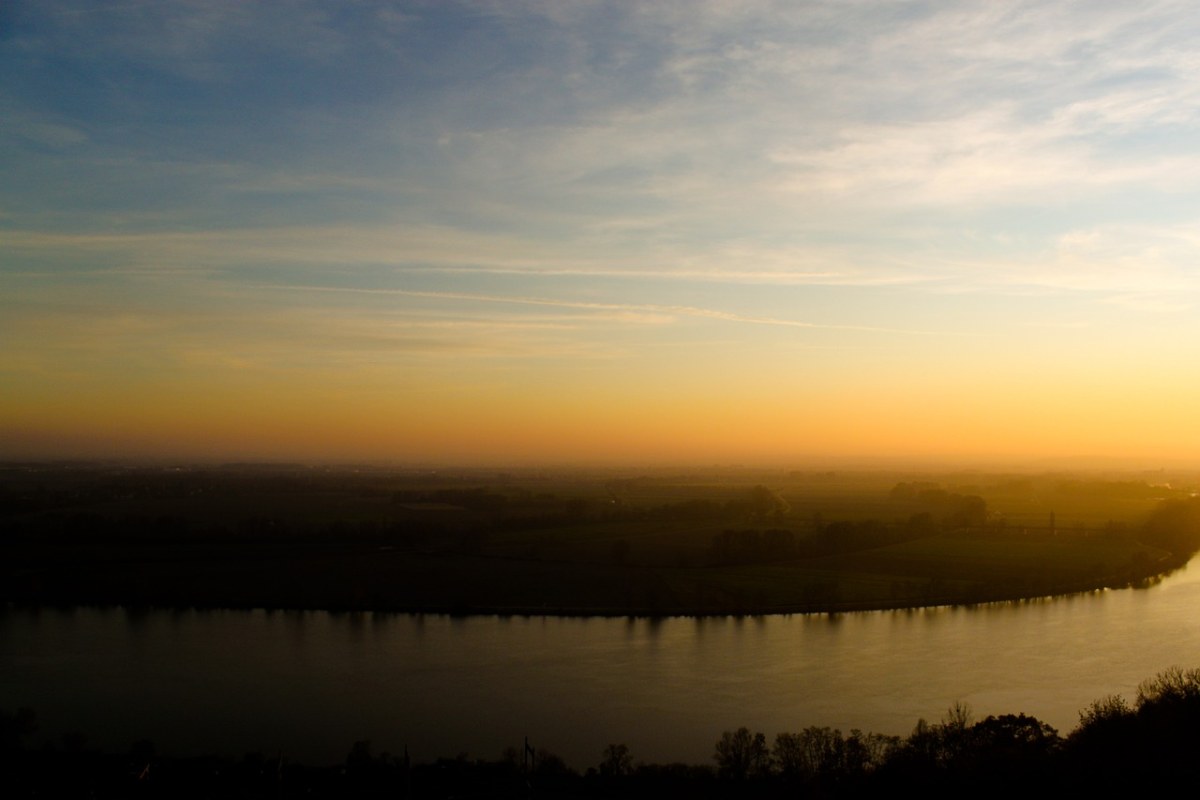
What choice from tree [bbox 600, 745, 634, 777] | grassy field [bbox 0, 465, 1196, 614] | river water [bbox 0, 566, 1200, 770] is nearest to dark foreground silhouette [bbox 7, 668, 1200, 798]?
tree [bbox 600, 745, 634, 777]

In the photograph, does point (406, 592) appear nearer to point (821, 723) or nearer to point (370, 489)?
point (821, 723)

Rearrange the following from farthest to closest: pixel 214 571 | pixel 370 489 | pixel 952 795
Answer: pixel 370 489, pixel 214 571, pixel 952 795

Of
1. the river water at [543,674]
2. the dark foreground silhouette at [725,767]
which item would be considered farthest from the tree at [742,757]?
the river water at [543,674]

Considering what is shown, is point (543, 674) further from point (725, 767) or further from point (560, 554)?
point (560, 554)

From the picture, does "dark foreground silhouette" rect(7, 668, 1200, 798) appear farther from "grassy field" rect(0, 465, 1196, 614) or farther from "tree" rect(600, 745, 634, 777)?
"grassy field" rect(0, 465, 1196, 614)

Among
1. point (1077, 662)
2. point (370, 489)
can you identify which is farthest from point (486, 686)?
point (370, 489)

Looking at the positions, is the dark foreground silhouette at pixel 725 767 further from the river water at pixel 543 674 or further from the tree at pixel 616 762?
the river water at pixel 543 674
